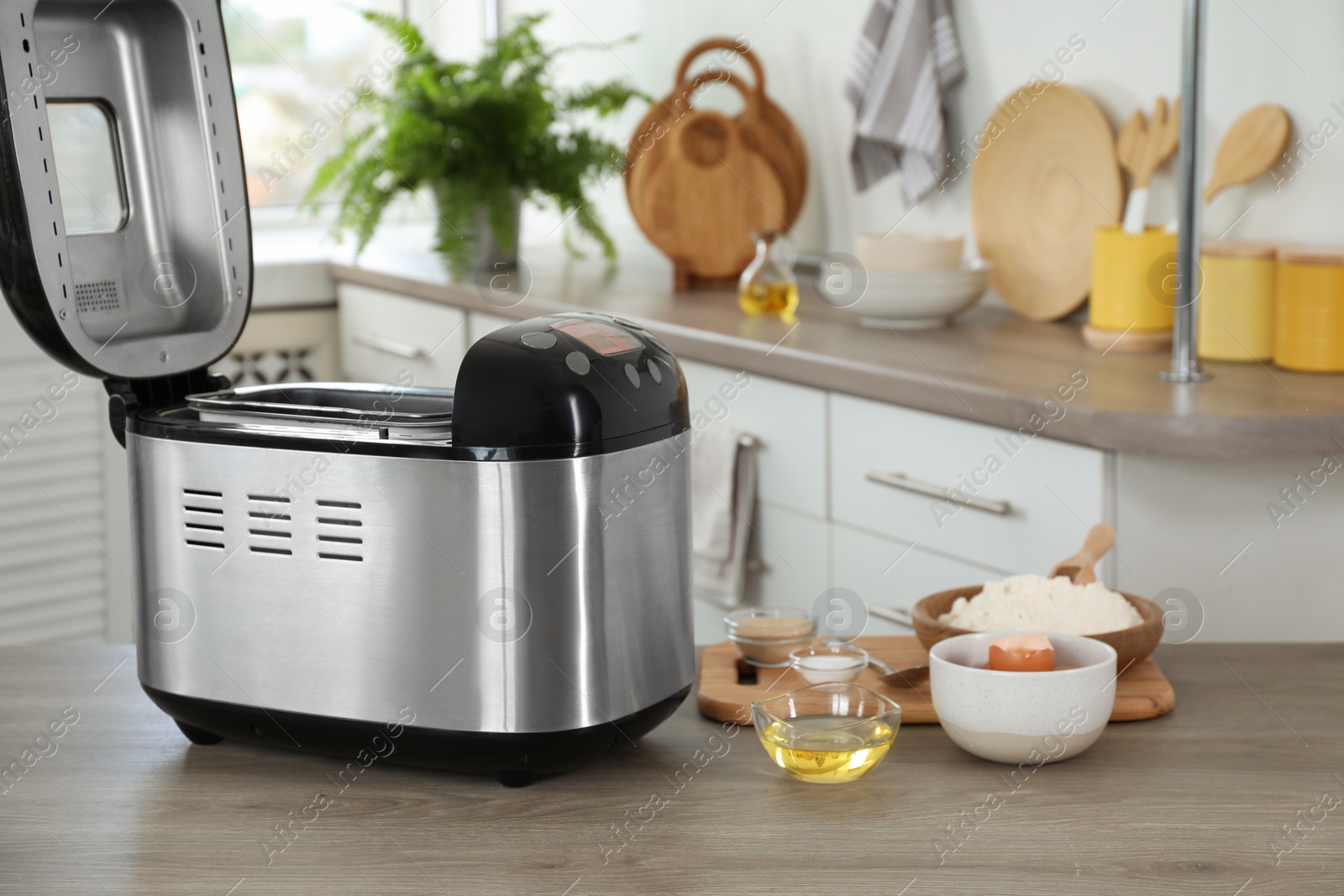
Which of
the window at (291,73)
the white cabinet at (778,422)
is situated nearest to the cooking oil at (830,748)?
the white cabinet at (778,422)

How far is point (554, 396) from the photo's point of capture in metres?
0.80

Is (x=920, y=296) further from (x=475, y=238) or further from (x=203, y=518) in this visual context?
(x=203, y=518)

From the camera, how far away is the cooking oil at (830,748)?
849 millimetres

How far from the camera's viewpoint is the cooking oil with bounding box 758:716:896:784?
0.85 meters

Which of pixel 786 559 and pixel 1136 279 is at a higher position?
pixel 1136 279

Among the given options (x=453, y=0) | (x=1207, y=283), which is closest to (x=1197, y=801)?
(x=1207, y=283)

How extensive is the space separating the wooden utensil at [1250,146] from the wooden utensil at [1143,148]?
0.07 m

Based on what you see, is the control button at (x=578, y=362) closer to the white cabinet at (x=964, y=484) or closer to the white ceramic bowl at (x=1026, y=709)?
the white ceramic bowl at (x=1026, y=709)

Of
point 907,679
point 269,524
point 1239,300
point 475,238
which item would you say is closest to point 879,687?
point 907,679

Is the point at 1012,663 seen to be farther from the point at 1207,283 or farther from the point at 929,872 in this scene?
the point at 1207,283

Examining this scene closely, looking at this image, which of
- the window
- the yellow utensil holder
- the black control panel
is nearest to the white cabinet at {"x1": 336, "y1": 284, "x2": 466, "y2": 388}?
the window

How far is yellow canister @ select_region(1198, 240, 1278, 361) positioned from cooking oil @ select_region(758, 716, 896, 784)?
111 centimetres

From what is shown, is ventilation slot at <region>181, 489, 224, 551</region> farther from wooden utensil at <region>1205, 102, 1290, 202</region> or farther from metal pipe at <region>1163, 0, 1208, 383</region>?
wooden utensil at <region>1205, 102, 1290, 202</region>

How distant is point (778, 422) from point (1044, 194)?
1.85 feet
